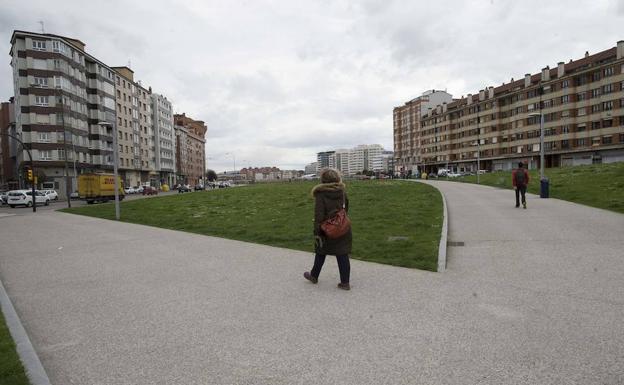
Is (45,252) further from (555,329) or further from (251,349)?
(555,329)

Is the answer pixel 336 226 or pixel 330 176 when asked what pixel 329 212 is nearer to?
pixel 336 226

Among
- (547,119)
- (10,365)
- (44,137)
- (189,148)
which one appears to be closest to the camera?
(10,365)

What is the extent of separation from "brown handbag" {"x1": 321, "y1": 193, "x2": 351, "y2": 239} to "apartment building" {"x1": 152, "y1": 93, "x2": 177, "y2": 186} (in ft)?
293

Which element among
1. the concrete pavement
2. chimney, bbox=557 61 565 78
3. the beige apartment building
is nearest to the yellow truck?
the concrete pavement

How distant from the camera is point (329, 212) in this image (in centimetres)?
537

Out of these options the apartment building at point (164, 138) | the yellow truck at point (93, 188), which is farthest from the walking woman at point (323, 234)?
the apartment building at point (164, 138)

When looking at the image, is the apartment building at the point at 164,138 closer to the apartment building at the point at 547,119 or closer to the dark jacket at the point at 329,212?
the apartment building at the point at 547,119

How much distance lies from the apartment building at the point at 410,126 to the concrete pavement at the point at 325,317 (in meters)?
99.0

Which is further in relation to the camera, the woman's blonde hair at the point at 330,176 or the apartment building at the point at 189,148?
the apartment building at the point at 189,148

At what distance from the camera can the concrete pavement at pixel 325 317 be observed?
10.3 feet

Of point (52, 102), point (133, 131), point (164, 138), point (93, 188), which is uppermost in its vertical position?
point (52, 102)

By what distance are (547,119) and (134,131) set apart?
244ft

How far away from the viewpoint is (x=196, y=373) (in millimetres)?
3139

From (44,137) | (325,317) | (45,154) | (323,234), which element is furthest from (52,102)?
(325,317)
